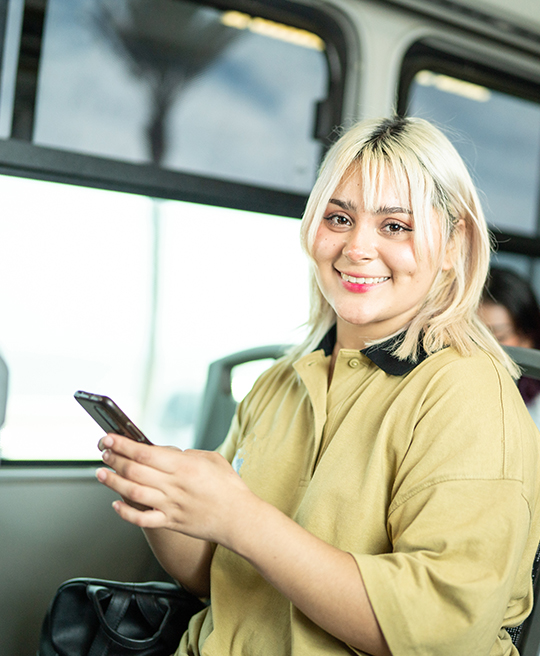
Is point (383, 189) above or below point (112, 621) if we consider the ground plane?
above

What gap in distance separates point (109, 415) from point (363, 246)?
59cm

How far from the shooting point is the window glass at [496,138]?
256 cm

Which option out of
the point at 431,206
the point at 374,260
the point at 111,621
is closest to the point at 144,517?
the point at 111,621

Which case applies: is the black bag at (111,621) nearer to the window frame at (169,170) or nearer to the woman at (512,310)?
the window frame at (169,170)

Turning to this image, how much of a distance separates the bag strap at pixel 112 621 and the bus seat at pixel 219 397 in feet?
2.94

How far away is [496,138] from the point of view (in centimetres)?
278

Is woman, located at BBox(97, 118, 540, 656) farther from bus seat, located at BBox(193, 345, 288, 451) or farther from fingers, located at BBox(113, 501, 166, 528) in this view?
bus seat, located at BBox(193, 345, 288, 451)

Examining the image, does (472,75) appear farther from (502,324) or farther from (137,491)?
(137,491)

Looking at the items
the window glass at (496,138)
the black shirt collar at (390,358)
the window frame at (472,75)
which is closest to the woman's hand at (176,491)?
the black shirt collar at (390,358)

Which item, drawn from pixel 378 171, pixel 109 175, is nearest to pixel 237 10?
pixel 109 175

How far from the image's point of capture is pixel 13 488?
1.94 meters

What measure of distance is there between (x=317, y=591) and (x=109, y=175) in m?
1.41

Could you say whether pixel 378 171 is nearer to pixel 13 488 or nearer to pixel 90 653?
pixel 90 653

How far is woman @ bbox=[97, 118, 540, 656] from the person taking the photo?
93cm
